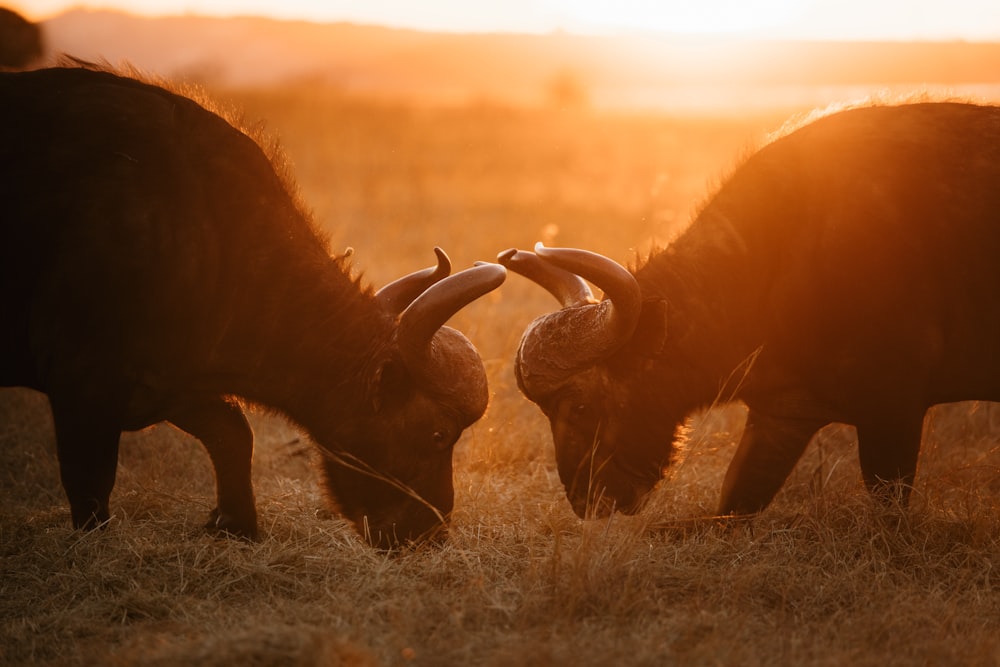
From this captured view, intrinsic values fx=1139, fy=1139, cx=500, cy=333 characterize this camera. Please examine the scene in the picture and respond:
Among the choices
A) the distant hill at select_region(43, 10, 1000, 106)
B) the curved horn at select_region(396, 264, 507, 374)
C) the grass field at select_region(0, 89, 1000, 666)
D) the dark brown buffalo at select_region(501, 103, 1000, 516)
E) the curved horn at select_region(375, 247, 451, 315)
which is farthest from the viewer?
the distant hill at select_region(43, 10, 1000, 106)

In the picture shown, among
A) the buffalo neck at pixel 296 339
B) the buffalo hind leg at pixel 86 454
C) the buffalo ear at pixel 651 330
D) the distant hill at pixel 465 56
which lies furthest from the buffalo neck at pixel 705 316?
the distant hill at pixel 465 56

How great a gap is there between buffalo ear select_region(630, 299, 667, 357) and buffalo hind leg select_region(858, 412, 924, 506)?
113 centimetres

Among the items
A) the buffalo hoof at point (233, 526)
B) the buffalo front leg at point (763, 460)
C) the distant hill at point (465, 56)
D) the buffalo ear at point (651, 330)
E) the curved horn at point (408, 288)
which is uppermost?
the distant hill at point (465, 56)

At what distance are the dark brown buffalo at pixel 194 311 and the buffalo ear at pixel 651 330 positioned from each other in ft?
2.71

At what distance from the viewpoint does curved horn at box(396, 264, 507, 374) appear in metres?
5.52

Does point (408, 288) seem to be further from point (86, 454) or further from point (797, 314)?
point (797, 314)

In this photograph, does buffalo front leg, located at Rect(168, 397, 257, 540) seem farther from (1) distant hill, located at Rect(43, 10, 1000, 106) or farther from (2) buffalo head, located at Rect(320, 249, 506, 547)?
(1) distant hill, located at Rect(43, 10, 1000, 106)

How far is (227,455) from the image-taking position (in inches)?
249

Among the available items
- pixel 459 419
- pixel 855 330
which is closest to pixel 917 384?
pixel 855 330

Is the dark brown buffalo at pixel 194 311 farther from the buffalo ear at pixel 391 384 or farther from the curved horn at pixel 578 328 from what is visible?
the curved horn at pixel 578 328

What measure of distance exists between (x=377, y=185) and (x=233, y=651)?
1642cm

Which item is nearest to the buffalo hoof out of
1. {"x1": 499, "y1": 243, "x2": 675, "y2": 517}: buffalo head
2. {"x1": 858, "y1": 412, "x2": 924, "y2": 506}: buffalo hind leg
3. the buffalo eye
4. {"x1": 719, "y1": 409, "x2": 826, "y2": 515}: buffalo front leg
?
the buffalo eye

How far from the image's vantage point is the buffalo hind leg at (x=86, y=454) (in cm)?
555

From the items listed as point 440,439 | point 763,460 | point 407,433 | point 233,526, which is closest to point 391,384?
point 407,433
